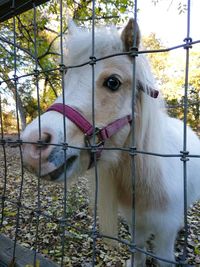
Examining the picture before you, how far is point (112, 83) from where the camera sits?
1.35 m

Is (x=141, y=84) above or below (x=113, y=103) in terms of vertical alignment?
above

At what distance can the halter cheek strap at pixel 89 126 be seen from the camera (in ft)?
3.94

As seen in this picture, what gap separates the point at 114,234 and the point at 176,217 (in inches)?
18.8

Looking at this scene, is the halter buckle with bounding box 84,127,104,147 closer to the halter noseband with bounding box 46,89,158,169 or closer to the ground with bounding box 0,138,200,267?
the halter noseband with bounding box 46,89,158,169

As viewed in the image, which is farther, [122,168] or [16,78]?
[122,168]

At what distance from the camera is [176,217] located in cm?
185

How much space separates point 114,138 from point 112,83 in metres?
0.27

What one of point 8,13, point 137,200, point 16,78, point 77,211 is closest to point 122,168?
point 137,200

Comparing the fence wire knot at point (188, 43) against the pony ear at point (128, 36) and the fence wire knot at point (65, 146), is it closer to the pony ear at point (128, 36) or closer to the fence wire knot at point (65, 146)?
the pony ear at point (128, 36)

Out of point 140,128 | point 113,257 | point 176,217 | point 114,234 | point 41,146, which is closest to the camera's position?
point 41,146

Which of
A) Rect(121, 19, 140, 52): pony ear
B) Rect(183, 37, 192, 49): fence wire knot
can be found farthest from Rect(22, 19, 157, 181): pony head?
Rect(183, 37, 192, 49): fence wire knot

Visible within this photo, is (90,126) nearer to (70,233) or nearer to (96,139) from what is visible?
Result: (96,139)

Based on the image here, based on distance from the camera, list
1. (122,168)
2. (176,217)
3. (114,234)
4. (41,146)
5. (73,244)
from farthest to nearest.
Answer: (73,244)
(114,234)
(176,217)
(122,168)
(41,146)

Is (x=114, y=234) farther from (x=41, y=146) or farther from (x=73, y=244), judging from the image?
(x=41, y=146)
